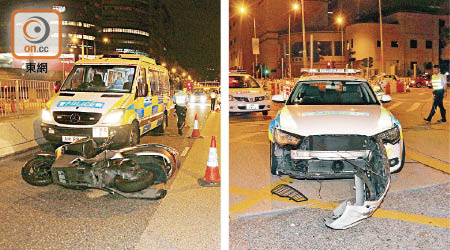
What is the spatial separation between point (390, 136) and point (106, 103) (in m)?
5.37

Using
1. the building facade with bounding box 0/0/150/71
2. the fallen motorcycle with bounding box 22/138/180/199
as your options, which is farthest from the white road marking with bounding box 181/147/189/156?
the building facade with bounding box 0/0/150/71

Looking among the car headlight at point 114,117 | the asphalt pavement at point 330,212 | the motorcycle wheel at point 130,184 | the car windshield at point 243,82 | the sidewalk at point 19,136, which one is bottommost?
the asphalt pavement at point 330,212

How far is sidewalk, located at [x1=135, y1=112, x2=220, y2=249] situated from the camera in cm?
403

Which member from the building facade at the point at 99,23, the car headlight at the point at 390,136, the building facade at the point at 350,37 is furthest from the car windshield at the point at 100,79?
the building facade at the point at 99,23

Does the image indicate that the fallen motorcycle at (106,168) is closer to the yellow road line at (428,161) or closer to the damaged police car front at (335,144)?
the damaged police car front at (335,144)

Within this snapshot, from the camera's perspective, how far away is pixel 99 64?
10.1 m

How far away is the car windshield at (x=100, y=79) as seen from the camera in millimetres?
9414

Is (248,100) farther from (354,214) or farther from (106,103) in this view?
(354,214)

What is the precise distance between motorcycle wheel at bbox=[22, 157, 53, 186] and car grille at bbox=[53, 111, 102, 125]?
7.90 feet

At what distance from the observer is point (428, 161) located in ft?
25.4

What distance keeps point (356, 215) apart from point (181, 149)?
5.74 m

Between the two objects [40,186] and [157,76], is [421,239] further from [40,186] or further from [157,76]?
[157,76]

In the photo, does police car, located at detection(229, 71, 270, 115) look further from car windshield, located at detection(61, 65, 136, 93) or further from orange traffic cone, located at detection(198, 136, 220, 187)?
orange traffic cone, located at detection(198, 136, 220, 187)

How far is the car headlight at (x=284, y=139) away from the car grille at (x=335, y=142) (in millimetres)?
112
